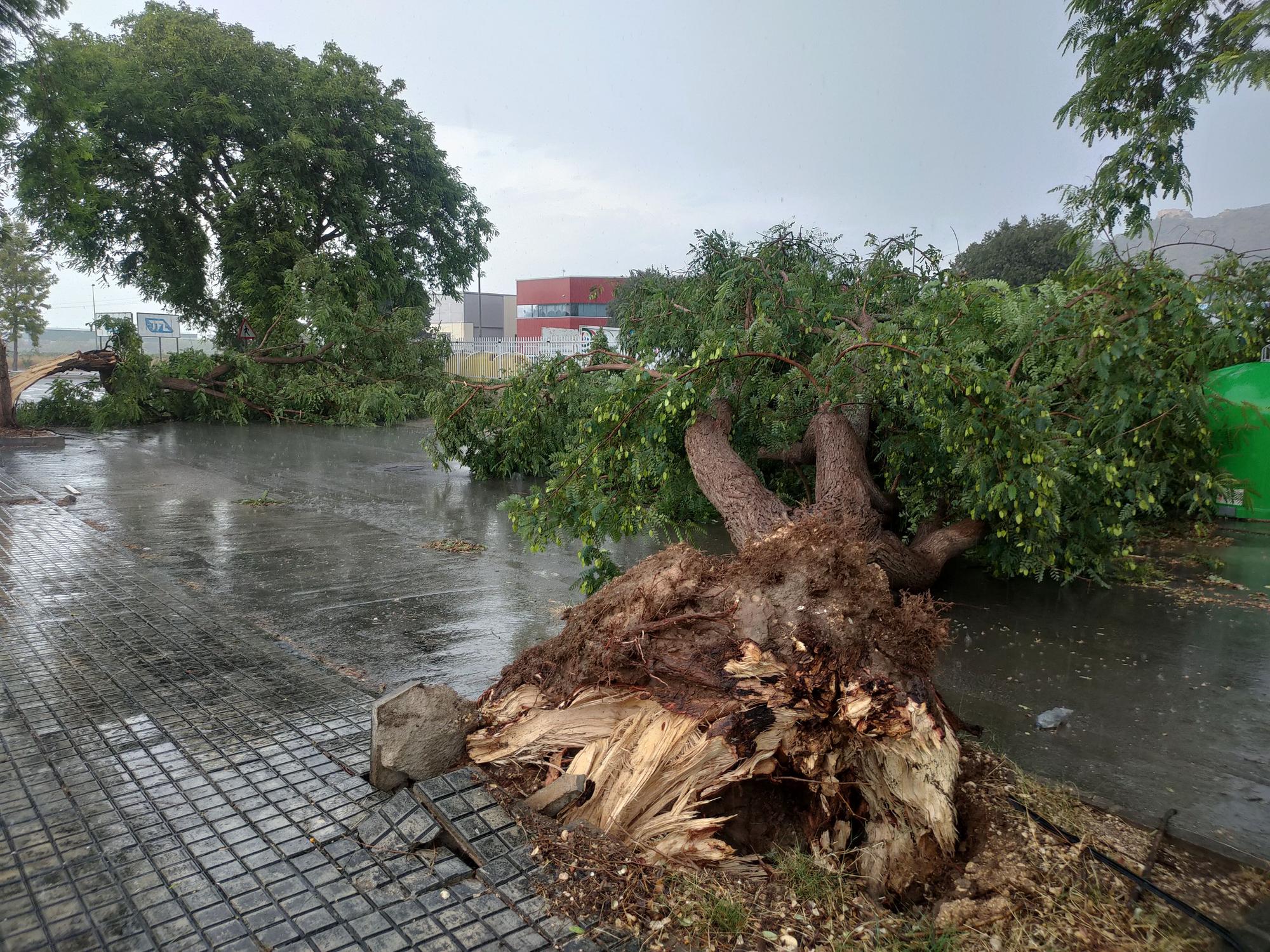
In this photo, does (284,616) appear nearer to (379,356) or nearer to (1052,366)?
(1052,366)

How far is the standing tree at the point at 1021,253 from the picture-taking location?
30875 mm

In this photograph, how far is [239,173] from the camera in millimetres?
22109

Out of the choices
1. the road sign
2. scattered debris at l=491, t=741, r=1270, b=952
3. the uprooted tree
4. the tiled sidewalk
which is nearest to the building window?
the road sign

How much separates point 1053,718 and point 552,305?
57.5 metres

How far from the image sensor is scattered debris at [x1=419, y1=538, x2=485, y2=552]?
7504 millimetres

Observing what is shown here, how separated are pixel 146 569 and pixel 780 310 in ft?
16.9

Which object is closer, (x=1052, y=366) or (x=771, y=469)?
(x=1052, y=366)

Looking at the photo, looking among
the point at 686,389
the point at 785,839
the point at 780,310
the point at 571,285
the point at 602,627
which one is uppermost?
the point at 571,285

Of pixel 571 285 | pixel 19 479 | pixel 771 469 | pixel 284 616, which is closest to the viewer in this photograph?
pixel 284 616

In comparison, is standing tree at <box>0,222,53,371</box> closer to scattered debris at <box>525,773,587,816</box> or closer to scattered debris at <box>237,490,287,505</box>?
scattered debris at <box>237,490,287,505</box>

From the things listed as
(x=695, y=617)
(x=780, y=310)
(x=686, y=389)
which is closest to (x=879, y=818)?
(x=695, y=617)

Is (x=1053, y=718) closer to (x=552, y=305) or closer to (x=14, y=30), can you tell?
(x=14, y=30)

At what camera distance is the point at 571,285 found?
57.9 meters

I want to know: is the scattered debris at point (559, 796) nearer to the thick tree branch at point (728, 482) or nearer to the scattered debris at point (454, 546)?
the thick tree branch at point (728, 482)
